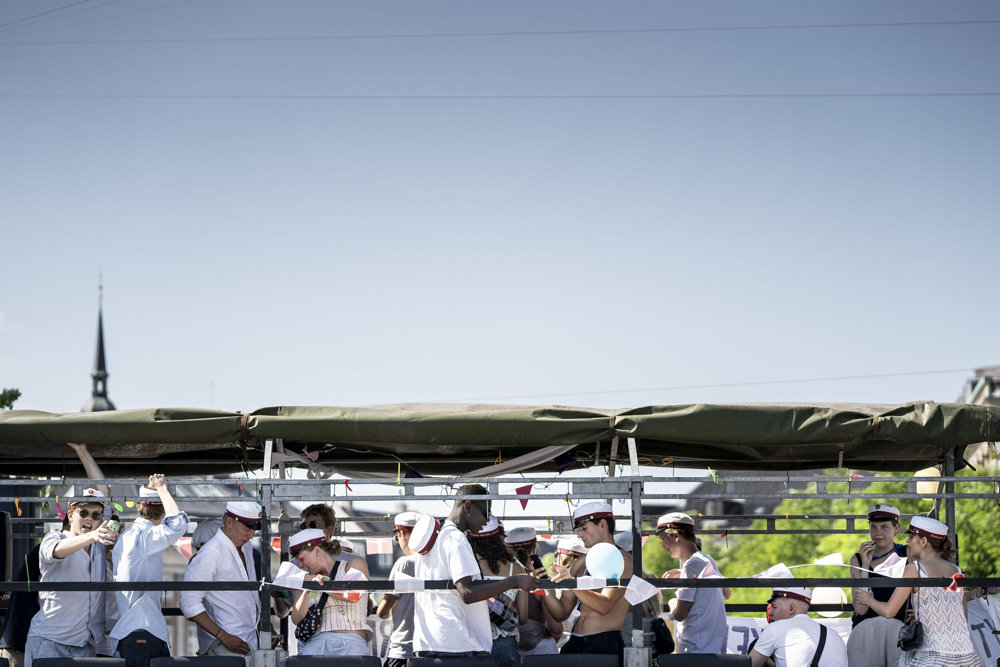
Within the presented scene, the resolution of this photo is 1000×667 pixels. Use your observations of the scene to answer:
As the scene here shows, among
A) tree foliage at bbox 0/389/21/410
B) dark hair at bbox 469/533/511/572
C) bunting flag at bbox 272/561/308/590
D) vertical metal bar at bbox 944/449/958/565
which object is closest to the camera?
bunting flag at bbox 272/561/308/590

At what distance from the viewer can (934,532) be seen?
7227 mm

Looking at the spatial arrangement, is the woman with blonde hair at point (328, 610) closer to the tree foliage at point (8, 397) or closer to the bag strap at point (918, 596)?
the bag strap at point (918, 596)

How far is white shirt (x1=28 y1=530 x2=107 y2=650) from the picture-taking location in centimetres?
732

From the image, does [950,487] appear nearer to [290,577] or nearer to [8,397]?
[290,577]

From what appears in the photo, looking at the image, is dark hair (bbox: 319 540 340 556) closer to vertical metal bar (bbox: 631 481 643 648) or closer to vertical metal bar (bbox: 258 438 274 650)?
vertical metal bar (bbox: 258 438 274 650)

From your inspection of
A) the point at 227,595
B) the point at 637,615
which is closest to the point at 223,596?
the point at 227,595

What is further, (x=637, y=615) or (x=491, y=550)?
(x=491, y=550)

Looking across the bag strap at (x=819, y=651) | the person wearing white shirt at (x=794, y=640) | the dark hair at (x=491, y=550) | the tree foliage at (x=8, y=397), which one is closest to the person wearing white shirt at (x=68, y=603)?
the dark hair at (x=491, y=550)

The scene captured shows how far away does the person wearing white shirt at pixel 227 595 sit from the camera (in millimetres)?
7031

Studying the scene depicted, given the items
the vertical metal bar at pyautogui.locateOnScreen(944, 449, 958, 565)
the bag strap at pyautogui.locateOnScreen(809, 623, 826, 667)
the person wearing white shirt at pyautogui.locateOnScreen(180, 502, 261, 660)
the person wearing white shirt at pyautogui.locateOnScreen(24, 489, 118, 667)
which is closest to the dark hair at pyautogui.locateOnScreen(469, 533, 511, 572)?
the person wearing white shirt at pyautogui.locateOnScreen(180, 502, 261, 660)

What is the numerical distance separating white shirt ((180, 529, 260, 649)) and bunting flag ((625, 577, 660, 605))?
2.37 m

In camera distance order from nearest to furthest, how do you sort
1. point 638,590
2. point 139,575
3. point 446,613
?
point 638,590 → point 446,613 → point 139,575

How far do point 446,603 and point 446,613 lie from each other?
0.19 ft

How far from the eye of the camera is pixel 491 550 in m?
7.19
